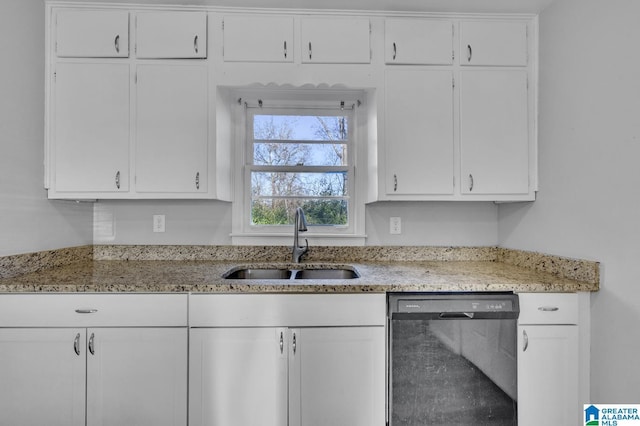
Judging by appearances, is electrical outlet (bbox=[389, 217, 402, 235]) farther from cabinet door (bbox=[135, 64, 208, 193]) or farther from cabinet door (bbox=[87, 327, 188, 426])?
cabinet door (bbox=[87, 327, 188, 426])

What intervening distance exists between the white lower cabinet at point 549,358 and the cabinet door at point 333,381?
692mm

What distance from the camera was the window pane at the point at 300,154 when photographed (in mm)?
2340

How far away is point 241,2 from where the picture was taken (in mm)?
1859

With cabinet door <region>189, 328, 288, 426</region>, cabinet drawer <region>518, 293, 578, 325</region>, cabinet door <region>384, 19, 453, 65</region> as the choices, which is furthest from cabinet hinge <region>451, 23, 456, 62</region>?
cabinet door <region>189, 328, 288, 426</region>

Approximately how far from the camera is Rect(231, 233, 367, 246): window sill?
223cm

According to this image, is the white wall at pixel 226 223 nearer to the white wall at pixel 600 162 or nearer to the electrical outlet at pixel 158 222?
the electrical outlet at pixel 158 222

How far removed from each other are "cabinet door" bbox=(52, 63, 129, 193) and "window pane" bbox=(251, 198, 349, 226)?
2.77 feet

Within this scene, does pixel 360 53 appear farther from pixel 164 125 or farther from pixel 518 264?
pixel 518 264

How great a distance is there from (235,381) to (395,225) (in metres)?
1.40

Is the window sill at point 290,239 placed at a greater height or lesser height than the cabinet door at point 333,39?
lesser

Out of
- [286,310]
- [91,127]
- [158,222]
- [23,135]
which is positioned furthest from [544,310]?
[23,135]

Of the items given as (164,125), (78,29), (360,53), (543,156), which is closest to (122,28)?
(78,29)

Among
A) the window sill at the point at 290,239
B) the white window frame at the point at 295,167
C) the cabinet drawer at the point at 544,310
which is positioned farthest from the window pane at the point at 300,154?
the cabinet drawer at the point at 544,310

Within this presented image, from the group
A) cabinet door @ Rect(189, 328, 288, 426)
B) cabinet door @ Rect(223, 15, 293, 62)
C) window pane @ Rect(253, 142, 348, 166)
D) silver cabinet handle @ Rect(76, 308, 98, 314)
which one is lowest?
cabinet door @ Rect(189, 328, 288, 426)
